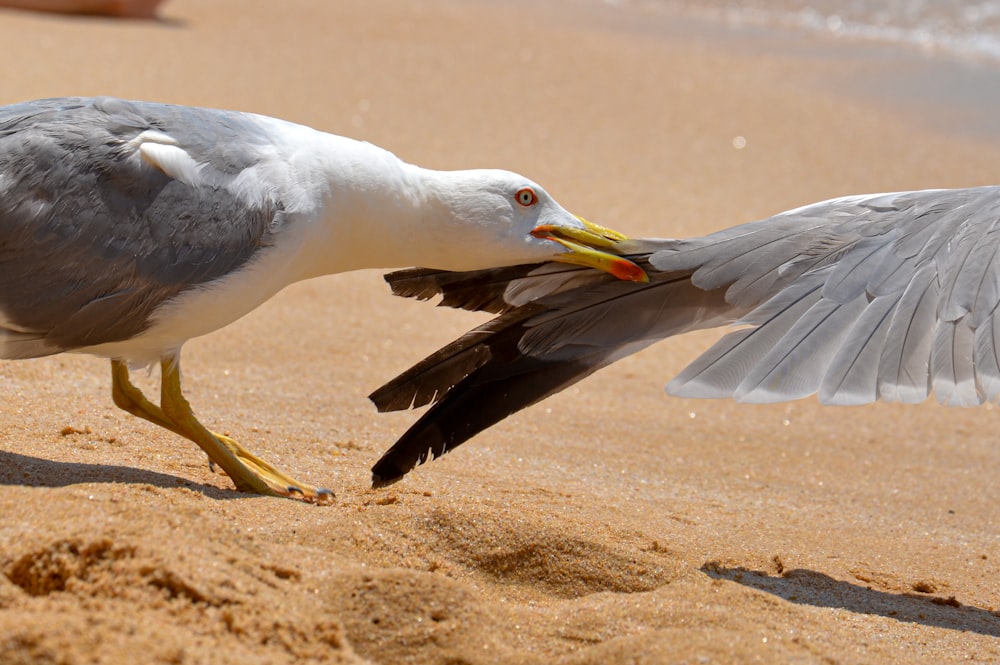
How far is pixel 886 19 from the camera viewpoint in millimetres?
13250

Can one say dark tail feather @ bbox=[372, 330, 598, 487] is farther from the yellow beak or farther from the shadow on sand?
the shadow on sand

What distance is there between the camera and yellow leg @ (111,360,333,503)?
12.0 feet

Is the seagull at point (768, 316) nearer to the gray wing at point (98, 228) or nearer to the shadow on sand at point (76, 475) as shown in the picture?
the shadow on sand at point (76, 475)

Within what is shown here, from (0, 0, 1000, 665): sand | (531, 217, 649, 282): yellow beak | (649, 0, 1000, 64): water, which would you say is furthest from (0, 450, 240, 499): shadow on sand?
(649, 0, 1000, 64): water

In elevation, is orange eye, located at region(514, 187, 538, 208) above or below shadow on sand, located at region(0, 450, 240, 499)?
above

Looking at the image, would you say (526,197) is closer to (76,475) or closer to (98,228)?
(98,228)

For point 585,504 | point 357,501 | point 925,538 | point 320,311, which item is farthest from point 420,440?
point 320,311

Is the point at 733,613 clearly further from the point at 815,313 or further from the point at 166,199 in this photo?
the point at 166,199

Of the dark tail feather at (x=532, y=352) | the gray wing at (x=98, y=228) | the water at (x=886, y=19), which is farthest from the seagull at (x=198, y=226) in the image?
the water at (x=886, y=19)

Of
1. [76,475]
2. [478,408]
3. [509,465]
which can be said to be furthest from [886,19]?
[76,475]

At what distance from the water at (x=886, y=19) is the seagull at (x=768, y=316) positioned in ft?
28.9

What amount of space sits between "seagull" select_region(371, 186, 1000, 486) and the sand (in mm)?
377

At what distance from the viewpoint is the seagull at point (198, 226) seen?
10.7 feet

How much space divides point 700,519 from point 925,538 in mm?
796
